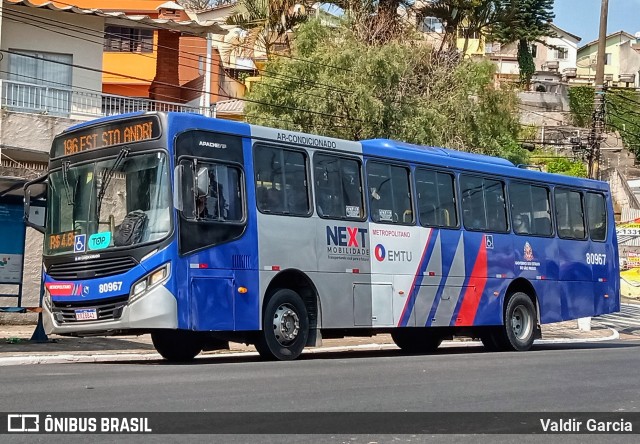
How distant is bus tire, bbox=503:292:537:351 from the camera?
2073 cm

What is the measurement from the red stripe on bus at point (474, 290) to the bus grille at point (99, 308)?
725 centimetres

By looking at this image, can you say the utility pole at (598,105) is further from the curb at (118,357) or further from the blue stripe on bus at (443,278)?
the blue stripe on bus at (443,278)

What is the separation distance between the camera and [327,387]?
11492mm

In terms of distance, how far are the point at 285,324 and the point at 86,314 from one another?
2953 mm

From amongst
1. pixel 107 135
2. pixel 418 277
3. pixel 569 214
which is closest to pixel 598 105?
pixel 569 214

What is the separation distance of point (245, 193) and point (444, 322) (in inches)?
213

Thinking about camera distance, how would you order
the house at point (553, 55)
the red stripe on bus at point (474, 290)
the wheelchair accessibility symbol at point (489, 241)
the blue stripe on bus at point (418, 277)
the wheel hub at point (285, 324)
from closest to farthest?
the wheel hub at point (285, 324), the blue stripe on bus at point (418, 277), the red stripe on bus at point (474, 290), the wheelchair accessibility symbol at point (489, 241), the house at point (553, 55)

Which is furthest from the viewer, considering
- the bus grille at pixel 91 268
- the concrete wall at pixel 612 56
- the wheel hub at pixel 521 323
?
the concrete wall at pixel 612 56

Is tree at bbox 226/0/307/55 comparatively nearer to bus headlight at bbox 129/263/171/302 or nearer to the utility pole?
the utility pole

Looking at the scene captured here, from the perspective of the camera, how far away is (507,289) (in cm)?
2091

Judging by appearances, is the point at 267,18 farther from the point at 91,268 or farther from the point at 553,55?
the point at 553,55

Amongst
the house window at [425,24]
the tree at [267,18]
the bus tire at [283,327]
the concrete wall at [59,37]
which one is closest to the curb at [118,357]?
the bus tire at [283,327]

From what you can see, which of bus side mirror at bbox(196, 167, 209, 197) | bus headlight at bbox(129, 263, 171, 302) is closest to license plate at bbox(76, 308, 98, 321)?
bus headlight at bbox(129, 263, 171, 302)

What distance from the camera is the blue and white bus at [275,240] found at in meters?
14.5
